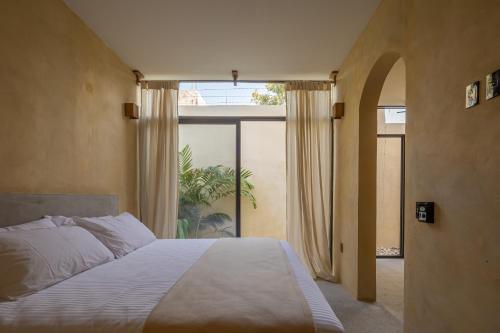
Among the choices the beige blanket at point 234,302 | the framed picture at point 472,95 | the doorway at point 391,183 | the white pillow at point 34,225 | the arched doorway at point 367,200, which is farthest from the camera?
the doorway at point 391,183

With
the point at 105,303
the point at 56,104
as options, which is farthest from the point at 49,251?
the point at 56,104

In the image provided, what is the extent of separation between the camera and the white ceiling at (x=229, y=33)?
2.57 m

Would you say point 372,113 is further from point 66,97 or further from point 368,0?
point 66,97

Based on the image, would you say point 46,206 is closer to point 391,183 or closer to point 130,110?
point 130,110

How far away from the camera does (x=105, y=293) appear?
1.50m

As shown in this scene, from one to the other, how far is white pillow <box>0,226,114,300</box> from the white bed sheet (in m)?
0.05

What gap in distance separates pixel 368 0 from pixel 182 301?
95.2 inches

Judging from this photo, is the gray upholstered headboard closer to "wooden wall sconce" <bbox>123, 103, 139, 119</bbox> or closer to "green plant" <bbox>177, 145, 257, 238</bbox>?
"wooden wall sconce" <bbox>123, 103, 139, 119</bbox>

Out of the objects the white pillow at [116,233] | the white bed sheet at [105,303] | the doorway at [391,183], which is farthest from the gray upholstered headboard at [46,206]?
the doorway at [391,183]

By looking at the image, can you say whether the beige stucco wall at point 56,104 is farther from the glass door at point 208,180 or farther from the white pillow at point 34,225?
the glass door at point 208,180

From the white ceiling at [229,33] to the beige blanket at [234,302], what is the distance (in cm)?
194

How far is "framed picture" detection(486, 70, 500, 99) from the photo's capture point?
1.24 metres

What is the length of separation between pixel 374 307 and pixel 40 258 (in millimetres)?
2607

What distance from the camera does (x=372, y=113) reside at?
3.09 metres
